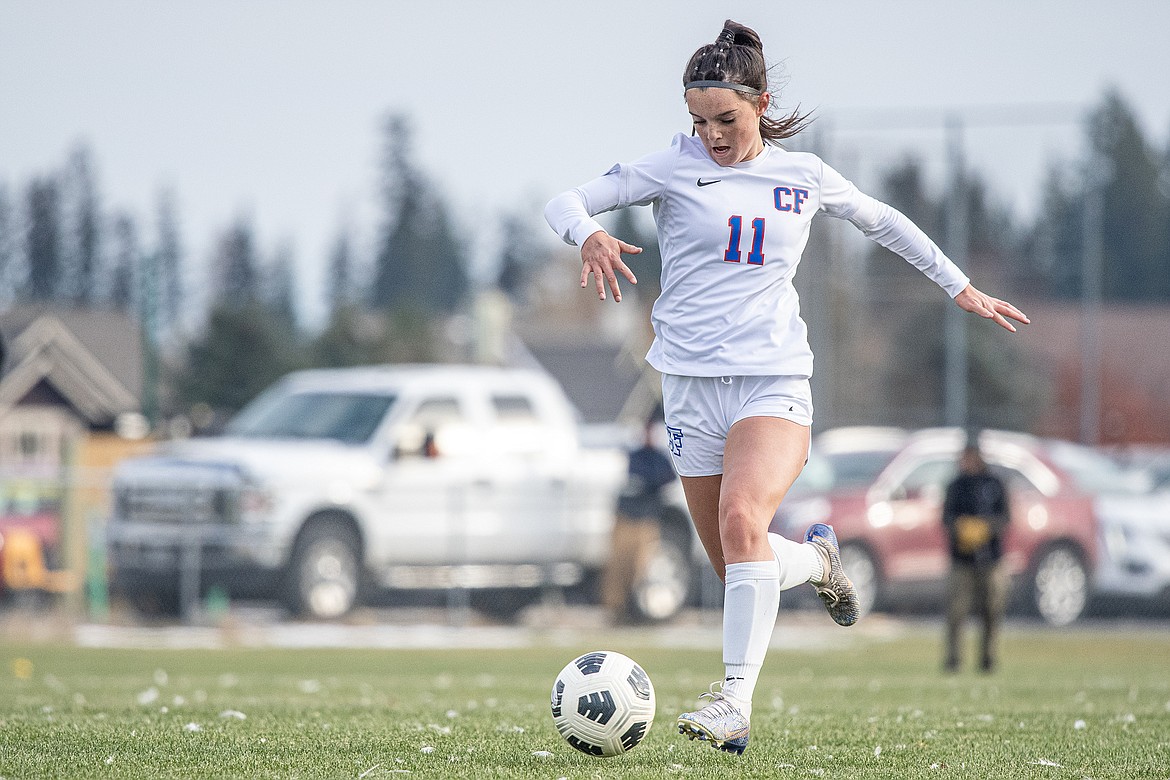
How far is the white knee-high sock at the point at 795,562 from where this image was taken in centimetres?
577

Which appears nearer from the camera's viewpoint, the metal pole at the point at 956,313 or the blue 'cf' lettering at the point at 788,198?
the blue 'cf' lettering at the point at 788,198

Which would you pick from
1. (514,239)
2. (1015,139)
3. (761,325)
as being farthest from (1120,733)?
(514,239)

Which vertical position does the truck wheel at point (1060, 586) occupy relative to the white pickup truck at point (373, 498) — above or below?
below

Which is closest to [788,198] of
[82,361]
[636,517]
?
[636,517]

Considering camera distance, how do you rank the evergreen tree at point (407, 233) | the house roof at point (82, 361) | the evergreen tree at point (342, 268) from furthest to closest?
the evergreen tree at point (342, 268)
the evergreen tree at point (407, 233)
the house roof at point (82, 361)

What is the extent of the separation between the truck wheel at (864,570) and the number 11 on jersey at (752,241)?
12557 millimetres

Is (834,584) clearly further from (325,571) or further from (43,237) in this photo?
(43,237)

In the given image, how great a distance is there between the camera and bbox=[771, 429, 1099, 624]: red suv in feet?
59.5

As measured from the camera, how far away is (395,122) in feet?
301

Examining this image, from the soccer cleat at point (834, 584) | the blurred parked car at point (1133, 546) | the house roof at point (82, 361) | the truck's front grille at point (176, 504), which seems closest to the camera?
the soccer cleat at point (834, 584)

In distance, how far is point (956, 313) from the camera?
29.4m

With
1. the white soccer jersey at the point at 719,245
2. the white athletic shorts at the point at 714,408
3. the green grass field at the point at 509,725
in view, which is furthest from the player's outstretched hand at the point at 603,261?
the green grass field at the point at 509,725

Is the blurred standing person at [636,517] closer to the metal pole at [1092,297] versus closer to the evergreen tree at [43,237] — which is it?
the metal pole at [1092,297]

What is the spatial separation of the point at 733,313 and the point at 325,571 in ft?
37.8
